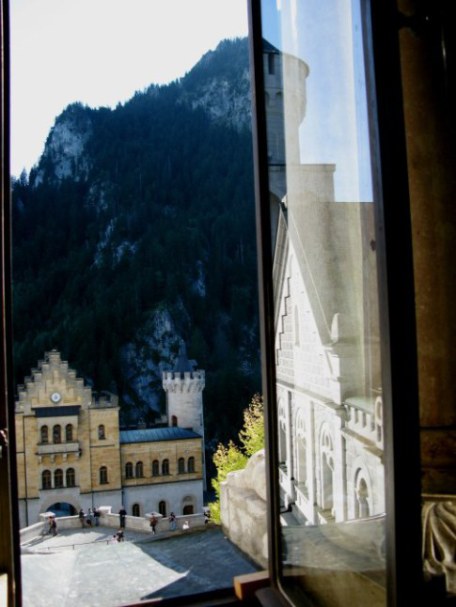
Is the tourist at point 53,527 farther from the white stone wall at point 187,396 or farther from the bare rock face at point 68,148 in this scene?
the bare rock face at point 68,148

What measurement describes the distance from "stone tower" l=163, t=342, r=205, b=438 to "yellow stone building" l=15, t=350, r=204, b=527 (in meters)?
1.61

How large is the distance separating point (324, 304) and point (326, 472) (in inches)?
10.9

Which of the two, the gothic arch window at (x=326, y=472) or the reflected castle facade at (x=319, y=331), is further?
the gothic arch window at (x=326, y=472)

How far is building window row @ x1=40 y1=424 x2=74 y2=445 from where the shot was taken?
2089cm

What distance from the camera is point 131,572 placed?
1.68 m

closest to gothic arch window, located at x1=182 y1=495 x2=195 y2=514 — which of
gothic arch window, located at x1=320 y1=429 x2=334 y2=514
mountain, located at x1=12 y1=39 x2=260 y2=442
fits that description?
mountain, located at x1=12 y1=39 x2=260 y2=442

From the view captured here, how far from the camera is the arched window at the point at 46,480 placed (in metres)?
20.8

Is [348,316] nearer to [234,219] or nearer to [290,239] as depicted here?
[290,239]

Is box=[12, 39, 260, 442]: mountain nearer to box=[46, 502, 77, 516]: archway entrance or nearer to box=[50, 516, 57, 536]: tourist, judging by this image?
box=[46, 502, 77, 516]: archway entrance

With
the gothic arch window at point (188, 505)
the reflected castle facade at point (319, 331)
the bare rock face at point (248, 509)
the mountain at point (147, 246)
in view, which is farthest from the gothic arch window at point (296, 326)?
the mountain at point (147, 246)

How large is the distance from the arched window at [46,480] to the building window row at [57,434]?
1.06m

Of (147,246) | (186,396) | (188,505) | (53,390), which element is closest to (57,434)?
(53,390)

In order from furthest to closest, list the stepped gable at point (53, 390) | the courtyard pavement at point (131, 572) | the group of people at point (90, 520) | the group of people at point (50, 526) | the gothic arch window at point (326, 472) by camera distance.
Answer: the stepped gable at point (53, 390) → the group of people at point (90, 520) → the group of people at point (50, 526) → the courtyard pavement at point (131, 572) → the gothic arch window at point (326, 472)

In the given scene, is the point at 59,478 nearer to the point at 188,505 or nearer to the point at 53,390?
the point at 53,390
